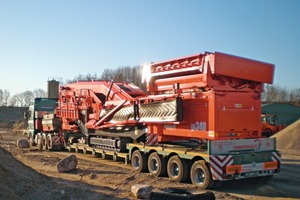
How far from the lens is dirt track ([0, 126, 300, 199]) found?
8.68m

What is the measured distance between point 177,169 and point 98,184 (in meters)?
2.46

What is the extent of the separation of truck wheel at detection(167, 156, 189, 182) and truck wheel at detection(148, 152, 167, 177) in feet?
1.43

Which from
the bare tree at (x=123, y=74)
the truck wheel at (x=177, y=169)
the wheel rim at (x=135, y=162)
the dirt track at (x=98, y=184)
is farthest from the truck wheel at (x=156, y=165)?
the bare tree at (x=123, y=74)

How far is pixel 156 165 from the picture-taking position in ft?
43.3

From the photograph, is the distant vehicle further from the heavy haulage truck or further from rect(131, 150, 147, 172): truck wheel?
rect(131, 150, 147, 172): truck wheel

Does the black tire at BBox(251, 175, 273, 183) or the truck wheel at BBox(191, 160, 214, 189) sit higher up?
→ the truck wheel at BBox(191, 160, 214, 189)

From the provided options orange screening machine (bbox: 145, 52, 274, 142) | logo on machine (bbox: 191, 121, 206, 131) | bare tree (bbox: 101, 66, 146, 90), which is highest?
bare tree (bbox: 101, 66, 146, 90)

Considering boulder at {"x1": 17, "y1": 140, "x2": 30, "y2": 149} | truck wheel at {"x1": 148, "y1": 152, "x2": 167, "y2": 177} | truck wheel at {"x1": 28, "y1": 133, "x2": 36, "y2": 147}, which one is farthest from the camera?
truck wheel at {"x1": 28, "y1": 133, "x2": 36, "y2": 147}

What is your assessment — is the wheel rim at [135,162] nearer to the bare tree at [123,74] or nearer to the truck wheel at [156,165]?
the truck wheel at [156,165]

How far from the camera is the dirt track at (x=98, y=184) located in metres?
8.68

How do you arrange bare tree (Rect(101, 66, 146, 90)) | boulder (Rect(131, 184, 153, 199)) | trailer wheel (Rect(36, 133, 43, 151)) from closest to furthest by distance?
boulder (Rect(131, 184, 153, 199)) → trailer wheel (Rect(36, 133, 43, 151)) → bare tree (Rect(101, 66, 146, 90))

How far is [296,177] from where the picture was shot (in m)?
13.4

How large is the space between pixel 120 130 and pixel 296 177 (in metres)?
7.01

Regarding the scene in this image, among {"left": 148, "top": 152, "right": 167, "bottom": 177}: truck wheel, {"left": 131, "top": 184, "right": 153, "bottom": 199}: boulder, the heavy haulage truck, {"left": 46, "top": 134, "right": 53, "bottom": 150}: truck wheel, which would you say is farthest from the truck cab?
{"left": 131, "top": 184, "right": 153, "bottom": 199}: boulder
